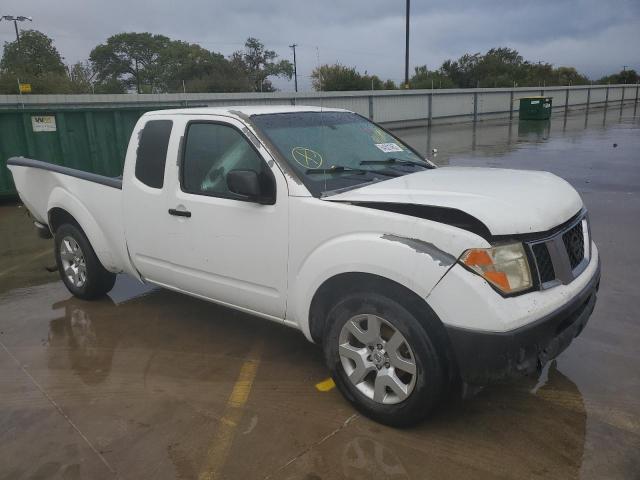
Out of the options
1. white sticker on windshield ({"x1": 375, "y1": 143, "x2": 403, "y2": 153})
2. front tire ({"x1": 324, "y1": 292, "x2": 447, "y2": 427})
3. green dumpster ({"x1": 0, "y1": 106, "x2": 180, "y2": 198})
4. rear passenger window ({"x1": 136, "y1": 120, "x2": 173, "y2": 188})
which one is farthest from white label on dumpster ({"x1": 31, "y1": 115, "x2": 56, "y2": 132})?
front tire ({"x1": 324, "y1": 292, "x2": 447, "y2": 427})

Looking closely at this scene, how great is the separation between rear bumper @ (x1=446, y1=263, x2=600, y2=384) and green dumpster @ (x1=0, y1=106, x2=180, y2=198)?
382 inches

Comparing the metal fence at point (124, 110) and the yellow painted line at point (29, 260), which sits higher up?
the metal fence at point (124, 110)

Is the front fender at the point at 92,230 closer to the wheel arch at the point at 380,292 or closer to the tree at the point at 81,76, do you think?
the wheel arch at the point at 380,292

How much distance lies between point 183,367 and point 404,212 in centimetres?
203

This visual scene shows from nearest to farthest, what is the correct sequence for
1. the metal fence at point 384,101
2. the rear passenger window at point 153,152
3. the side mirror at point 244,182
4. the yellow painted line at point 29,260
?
the side mirror at point 244,182 < the rear passenger window at point 153,152 < the yellow painted line at point 29,260 < the metal fence at point 384,101

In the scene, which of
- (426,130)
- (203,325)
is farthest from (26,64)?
(203,325)

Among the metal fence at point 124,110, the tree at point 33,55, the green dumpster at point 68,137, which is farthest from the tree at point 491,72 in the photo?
the green dumpster at point 68,137

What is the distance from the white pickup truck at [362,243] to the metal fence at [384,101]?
10.3 metres

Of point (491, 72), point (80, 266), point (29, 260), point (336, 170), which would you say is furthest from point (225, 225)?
point (491, 72)

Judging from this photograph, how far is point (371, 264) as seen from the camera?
9.23 ft

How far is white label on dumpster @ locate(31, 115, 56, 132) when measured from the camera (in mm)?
10039

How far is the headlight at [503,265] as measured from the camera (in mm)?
2570

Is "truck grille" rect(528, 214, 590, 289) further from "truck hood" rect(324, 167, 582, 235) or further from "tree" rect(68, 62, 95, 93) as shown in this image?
"tree" rect(68, 62, 95, 93)

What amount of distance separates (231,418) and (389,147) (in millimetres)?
2272
